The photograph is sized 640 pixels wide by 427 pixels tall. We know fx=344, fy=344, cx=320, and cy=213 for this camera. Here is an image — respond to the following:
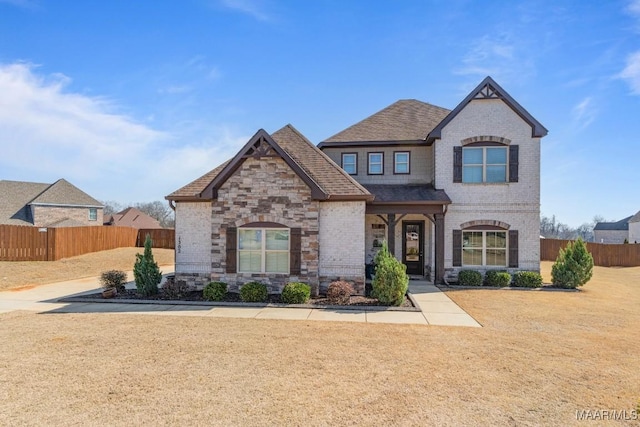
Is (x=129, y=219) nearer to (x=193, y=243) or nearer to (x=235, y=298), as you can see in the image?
(x=193, y=243)

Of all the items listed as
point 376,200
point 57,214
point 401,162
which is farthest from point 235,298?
point 57,214

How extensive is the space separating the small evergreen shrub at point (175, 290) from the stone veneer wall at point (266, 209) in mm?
1075

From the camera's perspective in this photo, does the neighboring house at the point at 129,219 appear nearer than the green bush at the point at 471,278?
No

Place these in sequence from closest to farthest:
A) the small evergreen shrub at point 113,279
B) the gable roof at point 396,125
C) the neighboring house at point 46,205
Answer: the small evergreen shrub at point 113,279 < the gable roof at point 396,125 < the neighboring house at point 46,205

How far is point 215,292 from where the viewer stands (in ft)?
38.1

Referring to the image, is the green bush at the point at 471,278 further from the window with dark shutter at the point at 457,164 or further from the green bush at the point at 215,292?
the green bush at the point at 215,292

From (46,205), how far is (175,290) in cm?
3205

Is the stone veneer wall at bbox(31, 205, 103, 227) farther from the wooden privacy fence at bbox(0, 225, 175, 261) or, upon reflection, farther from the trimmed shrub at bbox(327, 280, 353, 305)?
the trimmed shrub at bbox(327, 280, 353, 305)

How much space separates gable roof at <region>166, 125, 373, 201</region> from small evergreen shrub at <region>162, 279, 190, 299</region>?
123 inches

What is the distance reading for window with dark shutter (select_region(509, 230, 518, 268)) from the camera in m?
15.1

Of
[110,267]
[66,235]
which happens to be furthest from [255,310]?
[66,235]

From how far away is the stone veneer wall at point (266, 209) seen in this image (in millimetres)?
12156

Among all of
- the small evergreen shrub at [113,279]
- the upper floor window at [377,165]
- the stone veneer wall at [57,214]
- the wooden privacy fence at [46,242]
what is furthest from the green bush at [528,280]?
the stone veneer wall at [57,214]

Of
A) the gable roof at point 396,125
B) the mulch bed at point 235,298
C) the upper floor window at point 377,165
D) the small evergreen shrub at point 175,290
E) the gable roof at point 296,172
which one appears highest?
the gable roof at point 396,125
